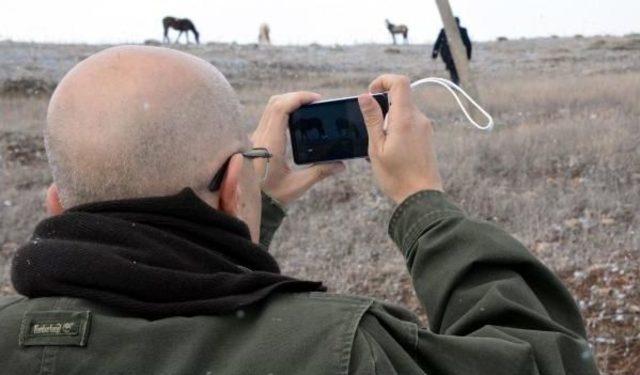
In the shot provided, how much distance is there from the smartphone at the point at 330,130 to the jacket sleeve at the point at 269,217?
14 cm

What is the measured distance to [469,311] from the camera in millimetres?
1288

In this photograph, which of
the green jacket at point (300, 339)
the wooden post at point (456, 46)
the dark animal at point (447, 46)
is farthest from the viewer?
the dark animal at point (447, 46)

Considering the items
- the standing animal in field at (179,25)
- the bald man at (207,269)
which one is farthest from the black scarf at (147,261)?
the standing animal in field at (179,25)

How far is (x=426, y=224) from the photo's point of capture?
1396mm

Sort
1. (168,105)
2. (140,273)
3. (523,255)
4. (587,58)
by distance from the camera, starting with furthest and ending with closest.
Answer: (587,58) → (523,255) → (168,105) → (140,273)

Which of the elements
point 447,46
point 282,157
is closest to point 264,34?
point 447,46

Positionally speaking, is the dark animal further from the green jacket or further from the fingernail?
the green jacket

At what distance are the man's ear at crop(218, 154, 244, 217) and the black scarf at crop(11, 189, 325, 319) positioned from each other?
2.3 inches

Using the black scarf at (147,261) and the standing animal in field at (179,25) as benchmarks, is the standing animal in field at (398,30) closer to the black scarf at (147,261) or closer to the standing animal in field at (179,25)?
the standing animal in field at (179,25)

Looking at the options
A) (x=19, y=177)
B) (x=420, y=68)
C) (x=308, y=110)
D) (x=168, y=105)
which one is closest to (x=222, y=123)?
(x=168, y=105)

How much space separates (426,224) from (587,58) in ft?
85.0

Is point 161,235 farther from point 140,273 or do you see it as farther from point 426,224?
point 426,224

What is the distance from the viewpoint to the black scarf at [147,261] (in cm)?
109

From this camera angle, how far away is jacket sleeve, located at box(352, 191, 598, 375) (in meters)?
1.12
